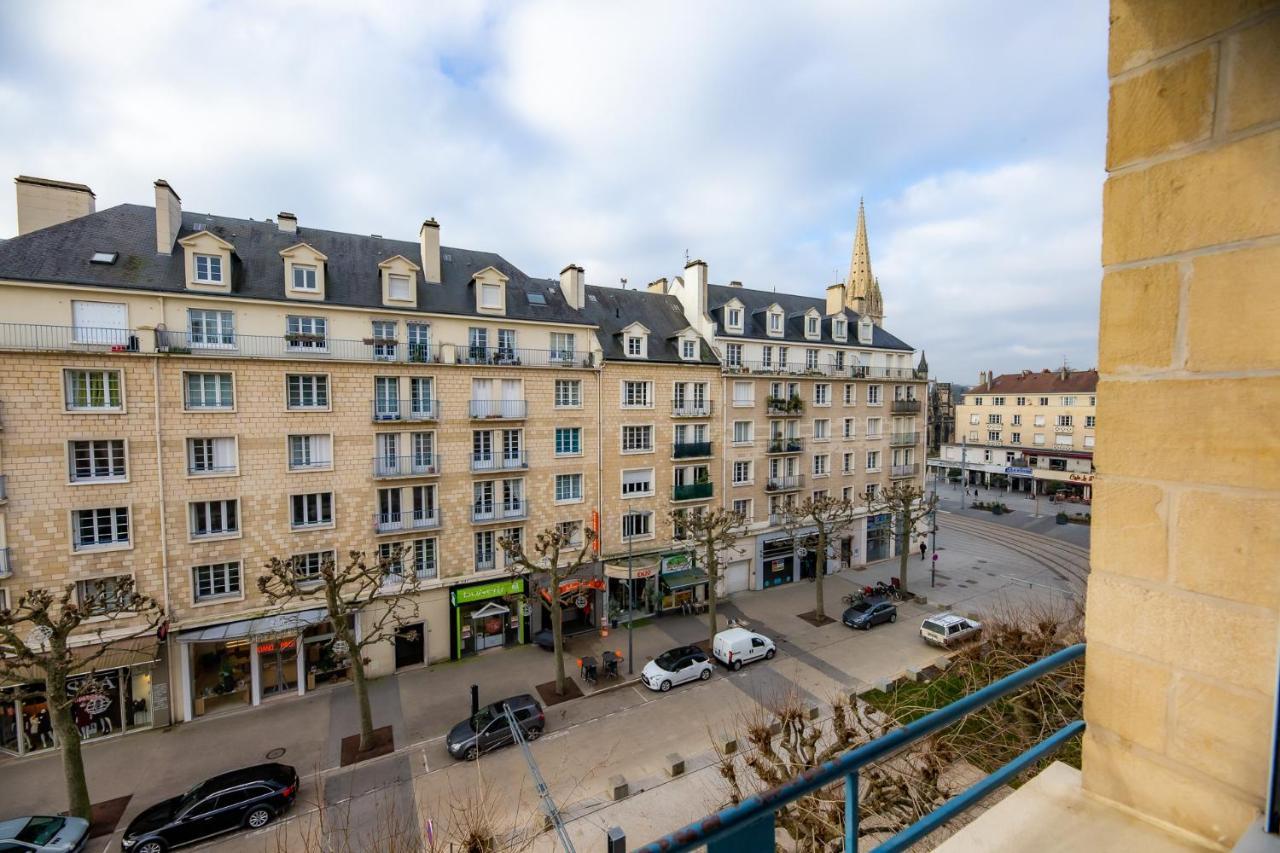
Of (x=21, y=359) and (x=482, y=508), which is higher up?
(x=21, y=359)

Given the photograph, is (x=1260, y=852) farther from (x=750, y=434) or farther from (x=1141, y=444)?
(x=750, y=434)

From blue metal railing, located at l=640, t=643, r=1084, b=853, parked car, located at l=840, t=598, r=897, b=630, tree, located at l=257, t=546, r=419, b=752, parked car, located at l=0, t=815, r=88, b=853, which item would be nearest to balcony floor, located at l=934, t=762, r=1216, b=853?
blue metal railing, located at l=640, t=643, r=1084, b=853

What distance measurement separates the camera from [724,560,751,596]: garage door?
3114 cm

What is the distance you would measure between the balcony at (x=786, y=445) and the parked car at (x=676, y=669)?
1363cm

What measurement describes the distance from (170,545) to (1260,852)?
25243 millimetres

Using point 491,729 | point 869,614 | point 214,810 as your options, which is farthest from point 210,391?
point 869,614

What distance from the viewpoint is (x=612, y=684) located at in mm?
21188

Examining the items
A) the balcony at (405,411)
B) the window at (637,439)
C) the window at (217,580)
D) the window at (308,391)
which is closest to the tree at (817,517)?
the window at (637,439)

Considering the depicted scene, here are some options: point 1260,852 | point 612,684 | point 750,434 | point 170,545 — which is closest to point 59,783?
point 170,545

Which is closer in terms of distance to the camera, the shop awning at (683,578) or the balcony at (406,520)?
the balcony at (406,520)

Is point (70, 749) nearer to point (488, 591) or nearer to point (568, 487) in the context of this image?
point (488, 591)

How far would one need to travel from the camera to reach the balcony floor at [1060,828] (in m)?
2.40

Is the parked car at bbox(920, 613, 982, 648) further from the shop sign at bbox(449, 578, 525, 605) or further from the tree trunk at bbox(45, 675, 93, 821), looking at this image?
the tree trunk at bbox(45, 675, 93, 821)

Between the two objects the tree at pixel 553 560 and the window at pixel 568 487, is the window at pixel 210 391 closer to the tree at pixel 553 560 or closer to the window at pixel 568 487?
the tree at pixel 553 560
